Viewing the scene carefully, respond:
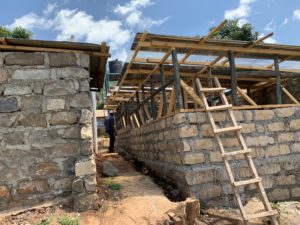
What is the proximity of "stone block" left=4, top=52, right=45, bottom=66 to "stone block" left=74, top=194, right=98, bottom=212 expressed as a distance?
2.33 m

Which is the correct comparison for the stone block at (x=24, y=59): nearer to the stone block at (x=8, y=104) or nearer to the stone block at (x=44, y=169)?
the stone block at (x=8, y=104)

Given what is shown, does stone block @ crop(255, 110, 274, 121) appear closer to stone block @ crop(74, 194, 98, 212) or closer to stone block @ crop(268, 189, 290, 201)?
stone block @ crop(268, 189, 290, 201)

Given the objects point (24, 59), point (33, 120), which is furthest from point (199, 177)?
point (24, 59)

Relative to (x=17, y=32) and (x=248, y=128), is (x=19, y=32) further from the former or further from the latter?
(x=248, y=128)

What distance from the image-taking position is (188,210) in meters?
4.58

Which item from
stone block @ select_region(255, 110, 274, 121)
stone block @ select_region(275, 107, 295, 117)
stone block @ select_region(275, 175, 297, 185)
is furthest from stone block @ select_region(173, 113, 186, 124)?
stone block @ select_region(275, 175, 297, 185)

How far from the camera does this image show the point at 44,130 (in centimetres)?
480

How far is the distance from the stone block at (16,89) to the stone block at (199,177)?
3.08m

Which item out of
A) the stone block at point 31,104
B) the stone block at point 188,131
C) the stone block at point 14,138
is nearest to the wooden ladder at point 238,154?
the stone block at point 188,131

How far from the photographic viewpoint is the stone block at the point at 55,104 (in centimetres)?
487

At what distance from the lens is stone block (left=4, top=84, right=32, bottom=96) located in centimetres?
479

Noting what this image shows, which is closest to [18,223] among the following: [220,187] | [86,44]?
[86,44]

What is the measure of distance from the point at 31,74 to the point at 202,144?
3.21 metres

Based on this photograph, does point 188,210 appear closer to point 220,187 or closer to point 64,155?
point 220,187
